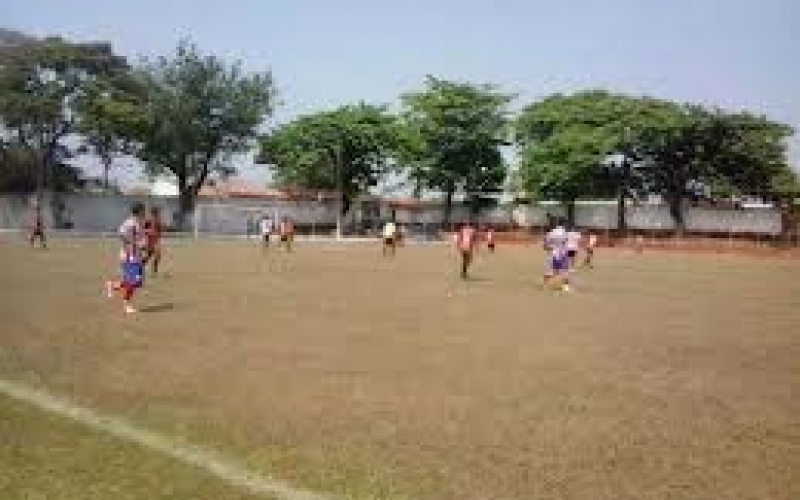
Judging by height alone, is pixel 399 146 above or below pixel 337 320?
above

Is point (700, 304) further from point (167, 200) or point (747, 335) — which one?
point (167, 200)

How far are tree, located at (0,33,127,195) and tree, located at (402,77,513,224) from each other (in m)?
20.4

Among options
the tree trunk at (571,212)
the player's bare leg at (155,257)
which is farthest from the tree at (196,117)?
the player's bare leg at (155,257)

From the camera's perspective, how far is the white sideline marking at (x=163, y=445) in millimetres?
6734

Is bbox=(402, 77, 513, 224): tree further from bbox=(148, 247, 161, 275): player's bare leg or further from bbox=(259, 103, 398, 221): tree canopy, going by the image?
bbox=(148, 247, 161, 275): player's bare leg

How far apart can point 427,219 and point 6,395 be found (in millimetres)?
79828

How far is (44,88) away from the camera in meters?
66.9

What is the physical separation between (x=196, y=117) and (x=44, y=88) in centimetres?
1185

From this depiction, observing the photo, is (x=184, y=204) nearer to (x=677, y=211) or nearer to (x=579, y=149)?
(x=579, y=149)

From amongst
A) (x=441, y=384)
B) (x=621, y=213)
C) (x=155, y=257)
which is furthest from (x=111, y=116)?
(x=441, y=384)

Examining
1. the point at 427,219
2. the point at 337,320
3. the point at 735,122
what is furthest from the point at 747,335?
the point at 427,219

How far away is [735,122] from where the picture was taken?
210ft

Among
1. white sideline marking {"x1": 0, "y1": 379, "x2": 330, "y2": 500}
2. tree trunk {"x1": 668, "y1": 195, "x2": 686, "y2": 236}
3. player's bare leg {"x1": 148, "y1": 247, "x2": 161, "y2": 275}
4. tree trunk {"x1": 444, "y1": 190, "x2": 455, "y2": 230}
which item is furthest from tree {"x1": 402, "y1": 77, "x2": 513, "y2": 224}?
white sideline marking {"x1": 0, "y1": 379, "x2": 330, "y2": 500}

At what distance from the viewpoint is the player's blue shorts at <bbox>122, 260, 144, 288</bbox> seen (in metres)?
17.2
